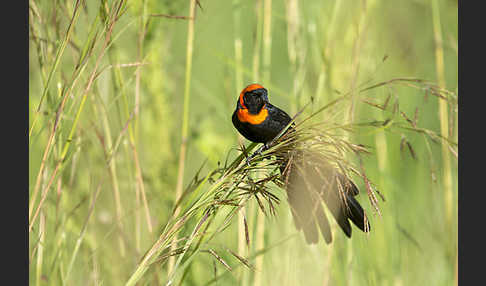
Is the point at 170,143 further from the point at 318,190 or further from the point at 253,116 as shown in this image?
the point at 318,190

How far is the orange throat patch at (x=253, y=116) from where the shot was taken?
2203mm

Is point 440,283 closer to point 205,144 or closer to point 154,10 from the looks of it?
point 205,144

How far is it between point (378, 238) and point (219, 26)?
233 cm

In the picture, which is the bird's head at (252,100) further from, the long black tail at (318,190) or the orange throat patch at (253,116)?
the long black tail at (318,190)

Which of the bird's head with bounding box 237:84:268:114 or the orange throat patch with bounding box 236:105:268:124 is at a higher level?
the bird's head with bounding box 237:84:268:114

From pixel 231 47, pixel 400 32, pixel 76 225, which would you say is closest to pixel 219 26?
pixel 231 47

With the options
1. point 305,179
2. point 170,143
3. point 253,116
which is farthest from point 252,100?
point 305,179

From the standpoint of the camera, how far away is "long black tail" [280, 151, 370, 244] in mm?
1536

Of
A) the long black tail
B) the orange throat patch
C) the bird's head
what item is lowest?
the long black tail

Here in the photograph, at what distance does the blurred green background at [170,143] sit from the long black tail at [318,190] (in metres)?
0.12

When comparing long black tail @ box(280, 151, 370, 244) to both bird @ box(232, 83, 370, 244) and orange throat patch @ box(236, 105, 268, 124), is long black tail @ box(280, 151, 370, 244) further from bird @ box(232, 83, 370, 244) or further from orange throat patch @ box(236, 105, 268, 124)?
orange throat patch @ box(236, 105, 268, 124)

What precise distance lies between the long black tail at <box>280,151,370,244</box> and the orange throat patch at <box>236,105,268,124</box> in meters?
0.46

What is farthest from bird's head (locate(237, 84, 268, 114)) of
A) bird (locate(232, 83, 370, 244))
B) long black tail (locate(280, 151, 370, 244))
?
long black tail (locate(280, 151, 370, 244))

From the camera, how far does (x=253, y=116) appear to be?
2.21 metres
